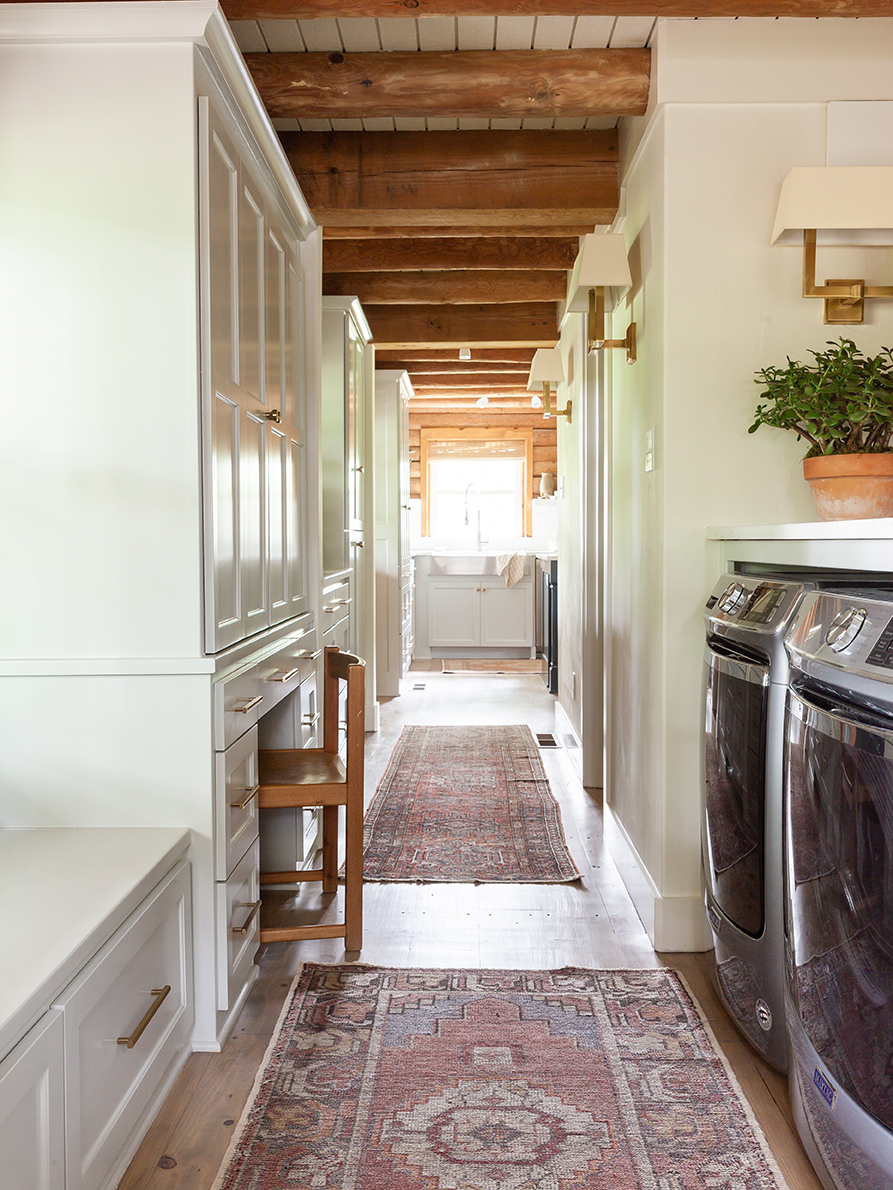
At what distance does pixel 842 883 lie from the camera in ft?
4.23

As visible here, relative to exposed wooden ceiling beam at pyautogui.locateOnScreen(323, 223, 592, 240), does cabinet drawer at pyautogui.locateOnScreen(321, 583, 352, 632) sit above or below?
below

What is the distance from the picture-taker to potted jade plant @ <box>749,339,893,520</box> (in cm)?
203

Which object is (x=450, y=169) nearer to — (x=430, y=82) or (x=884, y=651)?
(x=430, y=82)

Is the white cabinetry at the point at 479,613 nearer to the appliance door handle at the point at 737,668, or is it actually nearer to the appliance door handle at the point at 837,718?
the appliance door handle at the point at 737,668

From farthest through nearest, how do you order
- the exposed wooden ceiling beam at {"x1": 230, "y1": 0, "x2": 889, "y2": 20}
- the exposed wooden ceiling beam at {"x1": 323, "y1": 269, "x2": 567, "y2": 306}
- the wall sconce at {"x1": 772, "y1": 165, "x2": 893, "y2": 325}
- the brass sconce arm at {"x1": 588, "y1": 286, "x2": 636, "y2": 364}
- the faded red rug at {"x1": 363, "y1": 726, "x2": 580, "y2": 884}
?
1. the exposed wooden ceiling beam at {"x1": 323, "y1": 269, "x2": 567, "y2": 306}
2. the faded red rug at {"x1": 363, "y1": 726, "x2": 580, "y2": 884}
3. the brass sconce arm at {"x1": 588, "y1": 286, "x2": 636, "y2": 364}
4. the exposed wooden ceiling beam at {"x1": 230, "y1": 0, "x2": 889, "y2": 20}
5. the wall sconce at {"x1": 772, "y1": 165, "x2": 893, "y2": 325}

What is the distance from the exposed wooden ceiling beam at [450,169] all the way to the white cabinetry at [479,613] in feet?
16.3

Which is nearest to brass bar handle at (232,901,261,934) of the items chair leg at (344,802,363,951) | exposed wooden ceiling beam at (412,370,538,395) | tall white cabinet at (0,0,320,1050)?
tall white cabinet at (0,0,320,1050)

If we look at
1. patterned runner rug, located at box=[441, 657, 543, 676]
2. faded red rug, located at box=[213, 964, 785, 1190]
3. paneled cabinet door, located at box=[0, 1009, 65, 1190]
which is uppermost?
paneled cabinet door, located at box=[0, 1009, 65, 1190]

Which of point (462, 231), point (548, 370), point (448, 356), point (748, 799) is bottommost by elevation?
point (748, 799)

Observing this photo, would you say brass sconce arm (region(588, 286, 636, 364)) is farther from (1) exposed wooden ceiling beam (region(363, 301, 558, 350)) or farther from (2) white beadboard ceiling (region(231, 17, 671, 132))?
(1) exposed wooden ceiling beam (region(363, 301, 558, 350))

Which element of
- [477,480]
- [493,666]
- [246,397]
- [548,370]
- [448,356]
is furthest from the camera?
[477,480]

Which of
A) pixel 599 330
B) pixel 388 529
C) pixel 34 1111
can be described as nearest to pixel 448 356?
pixel 388 529

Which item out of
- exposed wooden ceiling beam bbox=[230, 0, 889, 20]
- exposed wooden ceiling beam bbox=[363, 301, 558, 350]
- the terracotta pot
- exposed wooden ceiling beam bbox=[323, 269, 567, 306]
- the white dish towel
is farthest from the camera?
the white dish towel

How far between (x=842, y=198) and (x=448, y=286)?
3.17 metres
